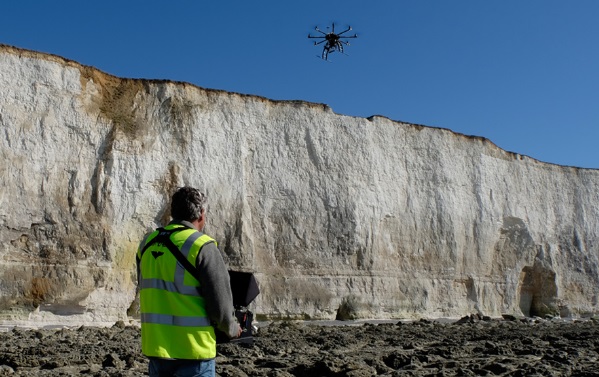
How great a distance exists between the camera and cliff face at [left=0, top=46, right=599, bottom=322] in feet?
55.8

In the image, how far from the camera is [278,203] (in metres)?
21.4

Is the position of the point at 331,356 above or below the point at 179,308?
below

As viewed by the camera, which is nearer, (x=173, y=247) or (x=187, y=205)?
(x=173, y=247)

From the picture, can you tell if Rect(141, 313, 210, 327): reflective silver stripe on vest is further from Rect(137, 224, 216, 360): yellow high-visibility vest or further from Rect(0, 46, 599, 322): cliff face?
Rect(0, 46, 599, 322): cliff face

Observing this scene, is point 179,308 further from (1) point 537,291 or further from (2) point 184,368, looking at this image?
(1) point 537,291

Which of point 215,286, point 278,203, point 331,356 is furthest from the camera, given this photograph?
point 278,203

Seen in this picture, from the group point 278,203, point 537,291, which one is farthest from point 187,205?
point 537,291

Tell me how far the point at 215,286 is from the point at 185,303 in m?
0.19

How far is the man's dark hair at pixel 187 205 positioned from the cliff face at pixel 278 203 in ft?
45.7

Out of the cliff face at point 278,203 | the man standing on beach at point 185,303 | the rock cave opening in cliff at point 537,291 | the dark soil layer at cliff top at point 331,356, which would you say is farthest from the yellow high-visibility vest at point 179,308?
the rock cave opening in cliff at point 537,291

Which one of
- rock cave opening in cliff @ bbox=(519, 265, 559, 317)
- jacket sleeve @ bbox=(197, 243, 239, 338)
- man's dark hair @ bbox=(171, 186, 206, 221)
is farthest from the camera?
rock cave opening in cliff @ bbox=(519, 265, 559, 317)

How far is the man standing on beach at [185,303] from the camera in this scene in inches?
123

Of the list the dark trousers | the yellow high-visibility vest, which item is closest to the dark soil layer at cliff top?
the dark trousers

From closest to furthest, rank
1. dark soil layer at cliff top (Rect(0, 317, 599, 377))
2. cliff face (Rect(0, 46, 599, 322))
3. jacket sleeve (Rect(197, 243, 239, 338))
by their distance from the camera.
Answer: jacket sleeve (Rect(197, 243, 239, 338)) < dark soil layer at cliff top (Rect(0, 317, 599, 377)) < cliff face (Rect(0, 46, 599, 322))
